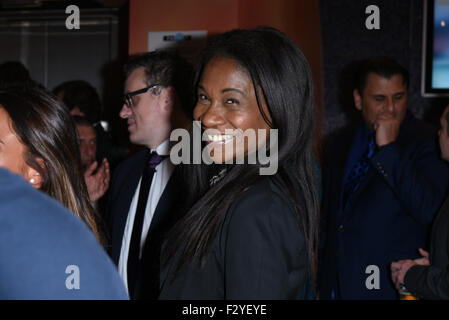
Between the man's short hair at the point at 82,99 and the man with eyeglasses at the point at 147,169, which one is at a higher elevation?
the man's short hair at the point at 82,99

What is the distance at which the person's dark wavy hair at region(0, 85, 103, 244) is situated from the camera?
1203 mm

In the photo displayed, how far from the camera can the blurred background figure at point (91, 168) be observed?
90.9 inches

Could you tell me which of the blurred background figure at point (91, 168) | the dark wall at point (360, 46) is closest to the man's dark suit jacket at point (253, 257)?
the blurred background figure at point (91, 168)

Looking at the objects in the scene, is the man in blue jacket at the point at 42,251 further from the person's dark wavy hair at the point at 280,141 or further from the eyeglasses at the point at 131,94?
the eyeglasses at the point at 131,94

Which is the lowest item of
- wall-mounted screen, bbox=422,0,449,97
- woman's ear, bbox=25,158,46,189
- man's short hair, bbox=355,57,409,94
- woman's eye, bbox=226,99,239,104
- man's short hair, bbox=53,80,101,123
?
woman's ear, bbox=25,158,46,189

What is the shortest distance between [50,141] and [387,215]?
1617 mm

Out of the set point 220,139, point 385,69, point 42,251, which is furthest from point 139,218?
point 385,69

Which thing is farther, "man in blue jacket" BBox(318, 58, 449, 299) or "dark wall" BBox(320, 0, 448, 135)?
"dark wall" BBox(320, 0, 448, 135)

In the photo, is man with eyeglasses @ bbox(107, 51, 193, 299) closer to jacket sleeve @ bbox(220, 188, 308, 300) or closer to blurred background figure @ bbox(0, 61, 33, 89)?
jacket sleeve @ bbox(220, 188, 308, 300)

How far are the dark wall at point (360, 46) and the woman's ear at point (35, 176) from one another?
2.88 metres

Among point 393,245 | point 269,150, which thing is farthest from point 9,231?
point 393,245

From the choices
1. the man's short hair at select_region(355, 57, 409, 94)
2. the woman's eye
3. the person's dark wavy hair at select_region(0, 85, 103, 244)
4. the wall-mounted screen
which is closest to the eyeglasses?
the person's dark wavy hair at select_region(0, 85, 103, 244)

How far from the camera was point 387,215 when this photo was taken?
2248mm

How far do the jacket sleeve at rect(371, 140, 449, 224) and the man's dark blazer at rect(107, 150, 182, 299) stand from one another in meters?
0.99
